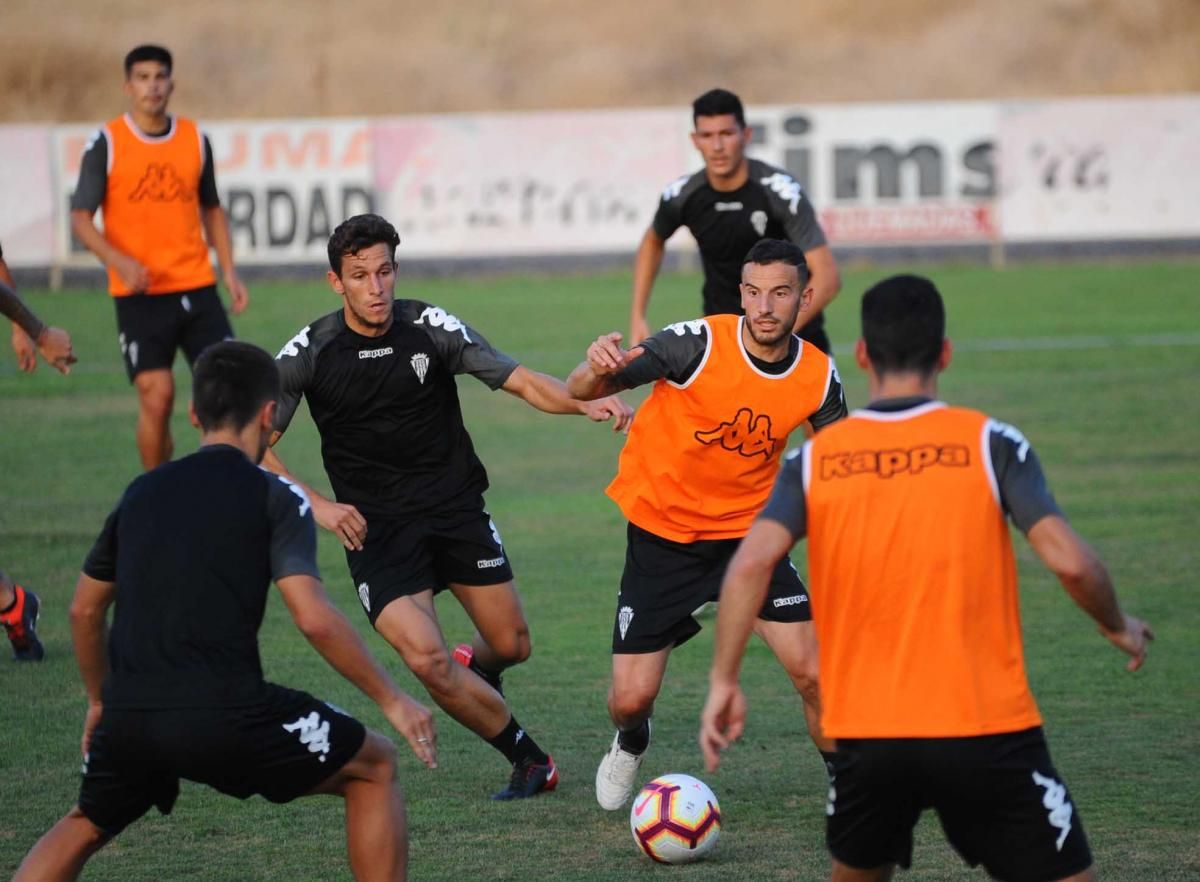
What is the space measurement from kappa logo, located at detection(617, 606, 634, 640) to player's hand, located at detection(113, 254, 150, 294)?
16.7 feet

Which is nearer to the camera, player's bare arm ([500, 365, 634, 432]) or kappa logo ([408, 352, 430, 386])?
player's bare arm ([500, 365, 634, 432])

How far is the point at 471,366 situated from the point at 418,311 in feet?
1.03

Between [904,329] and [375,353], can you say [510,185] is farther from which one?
[904,329]

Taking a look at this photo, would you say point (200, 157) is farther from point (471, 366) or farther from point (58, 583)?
point (471, 366)

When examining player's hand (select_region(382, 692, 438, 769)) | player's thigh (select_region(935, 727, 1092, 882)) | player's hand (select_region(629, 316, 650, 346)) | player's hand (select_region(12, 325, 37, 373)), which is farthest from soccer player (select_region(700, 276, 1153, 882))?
player's hand (select_region(12, 325, 37, 373))

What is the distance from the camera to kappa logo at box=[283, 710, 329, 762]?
471 cm

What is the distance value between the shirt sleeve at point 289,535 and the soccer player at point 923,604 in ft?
3.56

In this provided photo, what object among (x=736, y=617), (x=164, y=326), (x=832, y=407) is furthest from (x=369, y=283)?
(x=164, y=326)

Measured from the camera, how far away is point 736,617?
4.39 meters

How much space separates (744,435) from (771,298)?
51cm

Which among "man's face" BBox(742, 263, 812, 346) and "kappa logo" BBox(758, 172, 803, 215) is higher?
"kappa logo" BBox(758, 172, 803, 215)

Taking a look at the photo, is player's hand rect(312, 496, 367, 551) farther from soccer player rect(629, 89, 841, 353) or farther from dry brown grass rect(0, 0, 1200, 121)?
dry brown grass rect(0, 0, 1200, 121)

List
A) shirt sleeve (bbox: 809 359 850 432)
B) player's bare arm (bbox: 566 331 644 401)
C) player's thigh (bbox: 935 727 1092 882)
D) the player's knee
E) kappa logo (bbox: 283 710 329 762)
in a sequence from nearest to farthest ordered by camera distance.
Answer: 1. player's thigh (bbox: 935 727 1092 882)
2. kappa logo (bbox: 283 710 329 762)
3. player's bare arm (bbox: 566 331 644 401)
4. shirt sleeve (bbox: 809 359 850 432)
5. the player's knee

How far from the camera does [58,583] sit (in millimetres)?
10281
